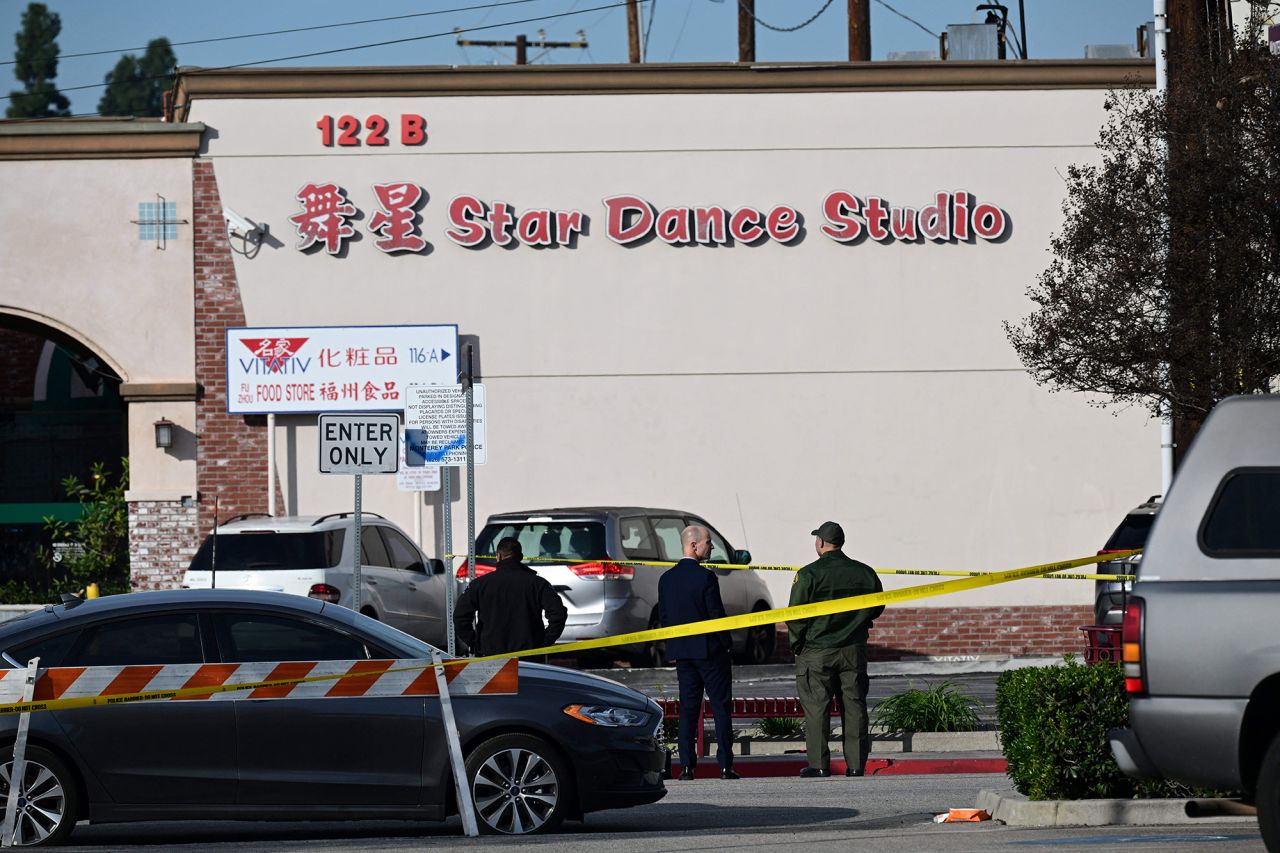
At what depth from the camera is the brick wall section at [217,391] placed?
24.4 m

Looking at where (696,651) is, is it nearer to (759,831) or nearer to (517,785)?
(759,831)

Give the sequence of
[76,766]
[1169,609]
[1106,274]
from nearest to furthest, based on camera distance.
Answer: [1169,609] → [76,766] → [1106,274]

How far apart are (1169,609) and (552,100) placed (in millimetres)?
18440

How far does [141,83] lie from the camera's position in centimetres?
14138

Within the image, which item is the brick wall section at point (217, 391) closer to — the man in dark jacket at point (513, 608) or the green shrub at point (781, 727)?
the green shrub at point (781, 727)

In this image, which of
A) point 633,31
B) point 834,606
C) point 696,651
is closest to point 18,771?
point 834,606

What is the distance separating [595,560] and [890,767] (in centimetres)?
594

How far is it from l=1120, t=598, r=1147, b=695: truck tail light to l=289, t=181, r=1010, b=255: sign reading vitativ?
57.8 ft

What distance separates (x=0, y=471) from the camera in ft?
94.1

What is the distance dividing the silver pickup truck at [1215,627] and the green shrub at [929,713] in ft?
25.0

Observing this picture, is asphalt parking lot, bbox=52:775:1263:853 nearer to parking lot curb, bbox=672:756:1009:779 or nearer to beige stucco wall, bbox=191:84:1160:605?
parking lot curb, bbox=672:756:1009:779

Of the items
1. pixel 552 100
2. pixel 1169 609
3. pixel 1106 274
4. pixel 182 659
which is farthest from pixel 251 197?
pixel 1169 609

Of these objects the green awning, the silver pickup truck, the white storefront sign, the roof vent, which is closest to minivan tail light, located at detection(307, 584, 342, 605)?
the white storefront sign

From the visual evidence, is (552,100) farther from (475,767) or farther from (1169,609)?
(1169,609)
